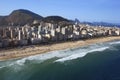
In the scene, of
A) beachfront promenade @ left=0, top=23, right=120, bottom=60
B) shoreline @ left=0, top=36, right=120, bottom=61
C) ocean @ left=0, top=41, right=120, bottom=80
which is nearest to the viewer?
ocean @ left=0, top=41, right=120, bottom=80

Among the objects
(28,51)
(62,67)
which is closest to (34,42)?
(28,51)

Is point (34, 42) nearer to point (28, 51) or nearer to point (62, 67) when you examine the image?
point (28, 51)

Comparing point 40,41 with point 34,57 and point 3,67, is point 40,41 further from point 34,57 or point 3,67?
point 3,67

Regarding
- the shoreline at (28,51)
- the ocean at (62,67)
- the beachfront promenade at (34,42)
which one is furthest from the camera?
the beachfront promenade at (34,42)

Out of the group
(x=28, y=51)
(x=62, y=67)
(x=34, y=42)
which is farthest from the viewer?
(x=34, y=42)

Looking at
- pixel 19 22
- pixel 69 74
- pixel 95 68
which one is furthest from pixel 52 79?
pixel 19 22

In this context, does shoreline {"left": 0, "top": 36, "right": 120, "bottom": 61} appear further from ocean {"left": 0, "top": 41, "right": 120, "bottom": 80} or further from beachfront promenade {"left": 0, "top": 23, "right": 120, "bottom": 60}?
ocean {"left": 0, "top": 41, "right": 120, "bottom": 80}

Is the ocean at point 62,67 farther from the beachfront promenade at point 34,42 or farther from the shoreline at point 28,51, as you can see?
the beachfront promenade at point 34,42

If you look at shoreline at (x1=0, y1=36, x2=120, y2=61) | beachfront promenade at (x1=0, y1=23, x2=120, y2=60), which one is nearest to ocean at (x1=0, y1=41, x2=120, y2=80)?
shoreline at (x1=0, y1=36, x2=120, y2=61)

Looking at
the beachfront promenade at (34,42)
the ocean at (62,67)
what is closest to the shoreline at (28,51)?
the beachfront promenade at (34,42)
